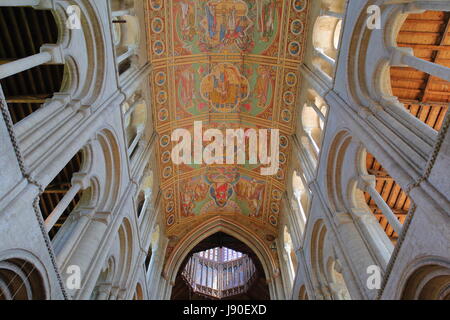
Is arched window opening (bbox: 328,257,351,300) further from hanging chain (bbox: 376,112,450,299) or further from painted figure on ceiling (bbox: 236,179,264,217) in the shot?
painted figure on ceiling (bbox: 236,179,264,217)

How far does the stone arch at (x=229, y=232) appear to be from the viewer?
14547 millimetres

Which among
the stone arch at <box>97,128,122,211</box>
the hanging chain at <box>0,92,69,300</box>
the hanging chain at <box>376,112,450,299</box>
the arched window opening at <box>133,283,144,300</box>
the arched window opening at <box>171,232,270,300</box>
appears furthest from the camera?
the arched window opening at <box>171,232,270,300</box>

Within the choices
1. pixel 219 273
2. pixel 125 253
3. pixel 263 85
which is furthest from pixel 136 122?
pixel 219 273

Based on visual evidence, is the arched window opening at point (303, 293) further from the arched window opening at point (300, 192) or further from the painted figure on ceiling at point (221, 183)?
the painted figure on ceiling at point (221, 183)

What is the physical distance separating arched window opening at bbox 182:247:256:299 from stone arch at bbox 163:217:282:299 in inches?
332

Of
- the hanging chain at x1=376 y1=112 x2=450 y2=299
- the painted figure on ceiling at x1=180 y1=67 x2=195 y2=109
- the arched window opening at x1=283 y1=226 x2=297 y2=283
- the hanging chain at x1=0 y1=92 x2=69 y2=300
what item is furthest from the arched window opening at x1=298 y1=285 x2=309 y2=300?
the painted figure on ceiling at x1=180 y1=67 x2=195 y2=109

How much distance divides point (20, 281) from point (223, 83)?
1059cm

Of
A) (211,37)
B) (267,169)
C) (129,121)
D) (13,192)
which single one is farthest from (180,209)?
(13,192)

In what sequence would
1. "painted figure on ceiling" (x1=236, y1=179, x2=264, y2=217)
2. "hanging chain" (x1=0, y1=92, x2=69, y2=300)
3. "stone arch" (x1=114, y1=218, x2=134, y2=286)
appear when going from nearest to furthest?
"hanging chain" (x1=0, y1=92, x2=69, y2=300) → "stone arch" (x1=114, y1=218, x2=134, y2=286) → "painted figure on ceiling" (x1=236, y1=179, x2=264, y2=217)

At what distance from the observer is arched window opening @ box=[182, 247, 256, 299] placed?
79.1 feet

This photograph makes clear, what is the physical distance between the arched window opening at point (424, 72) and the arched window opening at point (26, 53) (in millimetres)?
8468

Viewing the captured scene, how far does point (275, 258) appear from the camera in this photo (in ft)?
49.9

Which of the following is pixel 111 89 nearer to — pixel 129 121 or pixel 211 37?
pixel 129 121

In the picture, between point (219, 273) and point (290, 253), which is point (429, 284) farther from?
point (219, 273)
